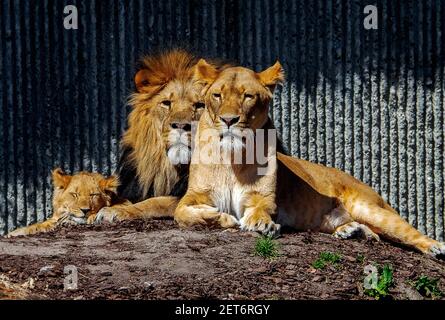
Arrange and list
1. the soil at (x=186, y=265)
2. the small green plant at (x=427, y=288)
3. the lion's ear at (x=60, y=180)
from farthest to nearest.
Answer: the lion's ear at (x=60, y=180) → the small green plant at (x=427, y=288) → the soil at (x=186, y=265)

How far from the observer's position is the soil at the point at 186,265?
232 inches

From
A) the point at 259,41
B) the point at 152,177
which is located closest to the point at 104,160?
the point at 152,177

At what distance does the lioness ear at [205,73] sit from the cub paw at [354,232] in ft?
3.84

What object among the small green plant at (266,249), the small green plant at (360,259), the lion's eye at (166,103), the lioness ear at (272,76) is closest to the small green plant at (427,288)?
the small green plant at (360,259)

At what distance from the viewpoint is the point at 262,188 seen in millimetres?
7273

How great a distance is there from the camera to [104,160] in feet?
28.0

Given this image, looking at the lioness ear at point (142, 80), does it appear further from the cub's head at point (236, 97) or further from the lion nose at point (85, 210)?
the lion nose at point (85, 210)

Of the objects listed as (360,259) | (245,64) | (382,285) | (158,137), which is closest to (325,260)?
(360,259)

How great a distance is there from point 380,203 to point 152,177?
1.40 m

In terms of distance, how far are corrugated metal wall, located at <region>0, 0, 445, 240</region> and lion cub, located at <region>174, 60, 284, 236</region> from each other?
1132 millimetres

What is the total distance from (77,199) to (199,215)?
0.94 metres

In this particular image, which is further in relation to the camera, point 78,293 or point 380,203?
point 380,203

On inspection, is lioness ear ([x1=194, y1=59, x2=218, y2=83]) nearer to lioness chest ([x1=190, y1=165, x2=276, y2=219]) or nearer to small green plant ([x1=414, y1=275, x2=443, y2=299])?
lioness chest ([x1=190, y1=165, x2=276, y2=219])
